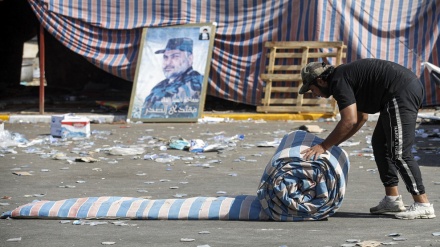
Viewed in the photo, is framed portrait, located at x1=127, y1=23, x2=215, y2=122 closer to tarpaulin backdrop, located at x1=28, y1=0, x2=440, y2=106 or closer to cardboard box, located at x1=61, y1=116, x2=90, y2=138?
tarpaulin backdrop, located at x1=28, y1=0, x2=440, y2=106

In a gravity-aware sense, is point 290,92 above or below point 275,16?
below

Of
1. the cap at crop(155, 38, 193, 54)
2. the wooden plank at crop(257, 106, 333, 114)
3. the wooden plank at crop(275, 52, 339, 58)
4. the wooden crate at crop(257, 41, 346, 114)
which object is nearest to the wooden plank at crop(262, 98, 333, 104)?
the wooden crate at crop(257, 41, 346, 114)

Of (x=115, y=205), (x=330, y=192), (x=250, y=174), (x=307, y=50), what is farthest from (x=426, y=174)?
(x=307, y=50)

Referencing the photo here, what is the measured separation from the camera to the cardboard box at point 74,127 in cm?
1494

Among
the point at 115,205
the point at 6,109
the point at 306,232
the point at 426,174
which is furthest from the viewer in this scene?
the point at 6,109

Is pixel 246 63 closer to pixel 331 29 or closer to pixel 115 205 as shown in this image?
pixel 331 29

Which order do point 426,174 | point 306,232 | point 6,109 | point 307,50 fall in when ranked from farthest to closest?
point 6,109 < point 307,50 < point 426,174 < point 306,232

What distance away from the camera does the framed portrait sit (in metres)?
17.7

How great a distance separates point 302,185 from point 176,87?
33.6 feet

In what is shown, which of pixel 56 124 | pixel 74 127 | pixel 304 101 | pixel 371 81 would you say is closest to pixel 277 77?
pixel 304 101

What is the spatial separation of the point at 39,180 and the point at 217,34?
8.24 metres

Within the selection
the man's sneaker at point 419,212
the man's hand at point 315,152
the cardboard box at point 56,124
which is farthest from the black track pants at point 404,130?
the cardboard box at point 56,124

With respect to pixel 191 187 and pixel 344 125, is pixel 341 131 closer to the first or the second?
pixel 344 125

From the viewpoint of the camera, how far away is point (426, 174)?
10.5 meters
